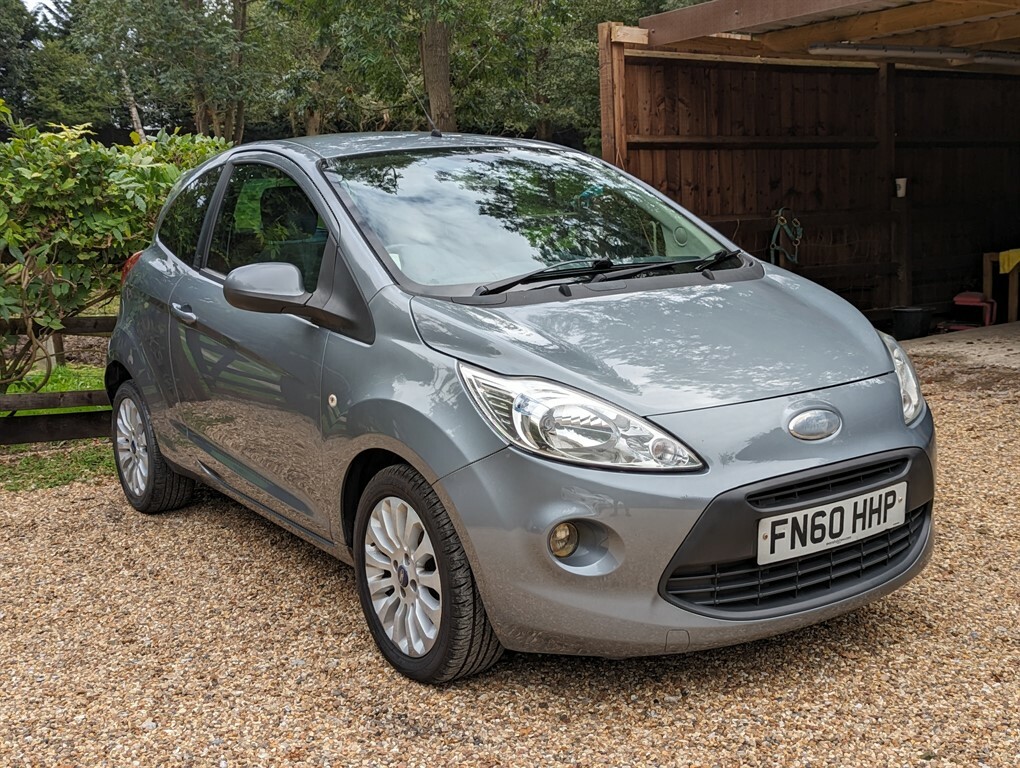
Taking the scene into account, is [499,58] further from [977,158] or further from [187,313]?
[187,313]

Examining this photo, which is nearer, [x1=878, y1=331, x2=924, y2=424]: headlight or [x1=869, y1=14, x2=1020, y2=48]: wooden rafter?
[x1=878, y1=331, x2=924, y2=424]: headlight

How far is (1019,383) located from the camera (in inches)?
273

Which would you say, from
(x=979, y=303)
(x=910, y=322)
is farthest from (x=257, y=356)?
(x=979, y=303)

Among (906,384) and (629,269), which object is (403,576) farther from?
(906,384)

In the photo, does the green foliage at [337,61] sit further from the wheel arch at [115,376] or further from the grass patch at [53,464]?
the wheel arch at [115,376]

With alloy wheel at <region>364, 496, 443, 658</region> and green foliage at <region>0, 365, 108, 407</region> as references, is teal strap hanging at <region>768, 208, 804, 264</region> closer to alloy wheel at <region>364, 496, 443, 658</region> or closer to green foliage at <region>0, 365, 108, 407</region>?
green foliage at <region>0, 365, 108, 407</region>

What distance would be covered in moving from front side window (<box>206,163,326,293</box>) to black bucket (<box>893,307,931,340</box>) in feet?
23.8

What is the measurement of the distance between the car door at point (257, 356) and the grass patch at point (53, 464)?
5.92 ft

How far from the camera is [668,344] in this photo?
9.40 ft

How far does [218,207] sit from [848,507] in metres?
2.75

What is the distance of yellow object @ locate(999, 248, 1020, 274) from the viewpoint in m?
10.1

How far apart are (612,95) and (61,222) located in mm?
4475

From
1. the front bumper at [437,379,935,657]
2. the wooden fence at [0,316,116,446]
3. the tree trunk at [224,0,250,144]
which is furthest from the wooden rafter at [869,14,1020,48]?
the tree trunk at [224,0,250,144]

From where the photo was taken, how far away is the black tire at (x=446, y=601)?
273cm
